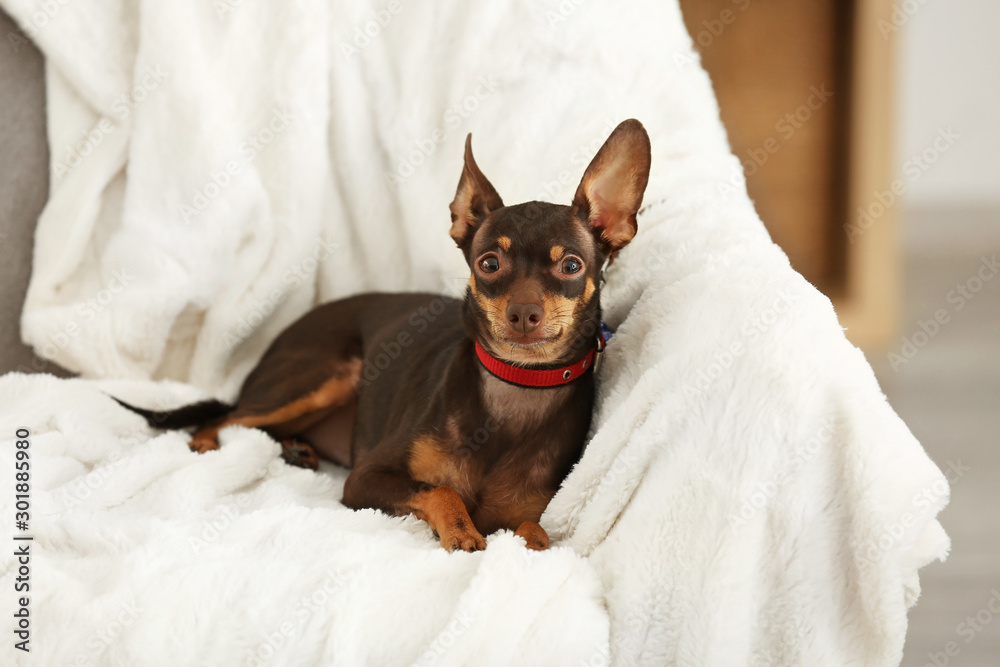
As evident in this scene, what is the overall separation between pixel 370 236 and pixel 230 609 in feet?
4.57

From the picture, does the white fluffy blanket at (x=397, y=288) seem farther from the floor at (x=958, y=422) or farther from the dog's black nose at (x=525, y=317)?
the floor at (x=958, y=422)

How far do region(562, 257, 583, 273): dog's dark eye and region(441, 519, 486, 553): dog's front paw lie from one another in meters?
0.49

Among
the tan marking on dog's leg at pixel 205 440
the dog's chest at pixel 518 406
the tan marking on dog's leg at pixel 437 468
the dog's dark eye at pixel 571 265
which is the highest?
the dog's dark eye at pixel 571 265

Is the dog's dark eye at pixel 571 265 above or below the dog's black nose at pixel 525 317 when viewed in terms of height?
above

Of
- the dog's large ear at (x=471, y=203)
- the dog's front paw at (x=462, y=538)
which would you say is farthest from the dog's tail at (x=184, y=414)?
the dog's front paw at (x=462, y=538)

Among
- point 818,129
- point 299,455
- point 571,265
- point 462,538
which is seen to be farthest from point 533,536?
point 818,129

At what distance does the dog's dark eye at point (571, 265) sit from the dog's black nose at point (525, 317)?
146 millimetres

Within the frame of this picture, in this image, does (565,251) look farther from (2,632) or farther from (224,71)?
(224,71)

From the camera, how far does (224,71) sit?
7.42 ft

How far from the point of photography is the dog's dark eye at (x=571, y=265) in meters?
1.51

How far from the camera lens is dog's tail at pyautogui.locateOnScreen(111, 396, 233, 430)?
2016 millimetres

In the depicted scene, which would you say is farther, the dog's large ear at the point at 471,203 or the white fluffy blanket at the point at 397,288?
the dog's large ear at the point at 471,203

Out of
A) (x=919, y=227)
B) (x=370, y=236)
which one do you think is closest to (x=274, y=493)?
(x=370, y=236)

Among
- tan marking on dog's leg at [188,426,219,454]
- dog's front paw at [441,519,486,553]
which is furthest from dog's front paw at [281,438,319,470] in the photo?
dog's front paw at [441,519,486,553]
